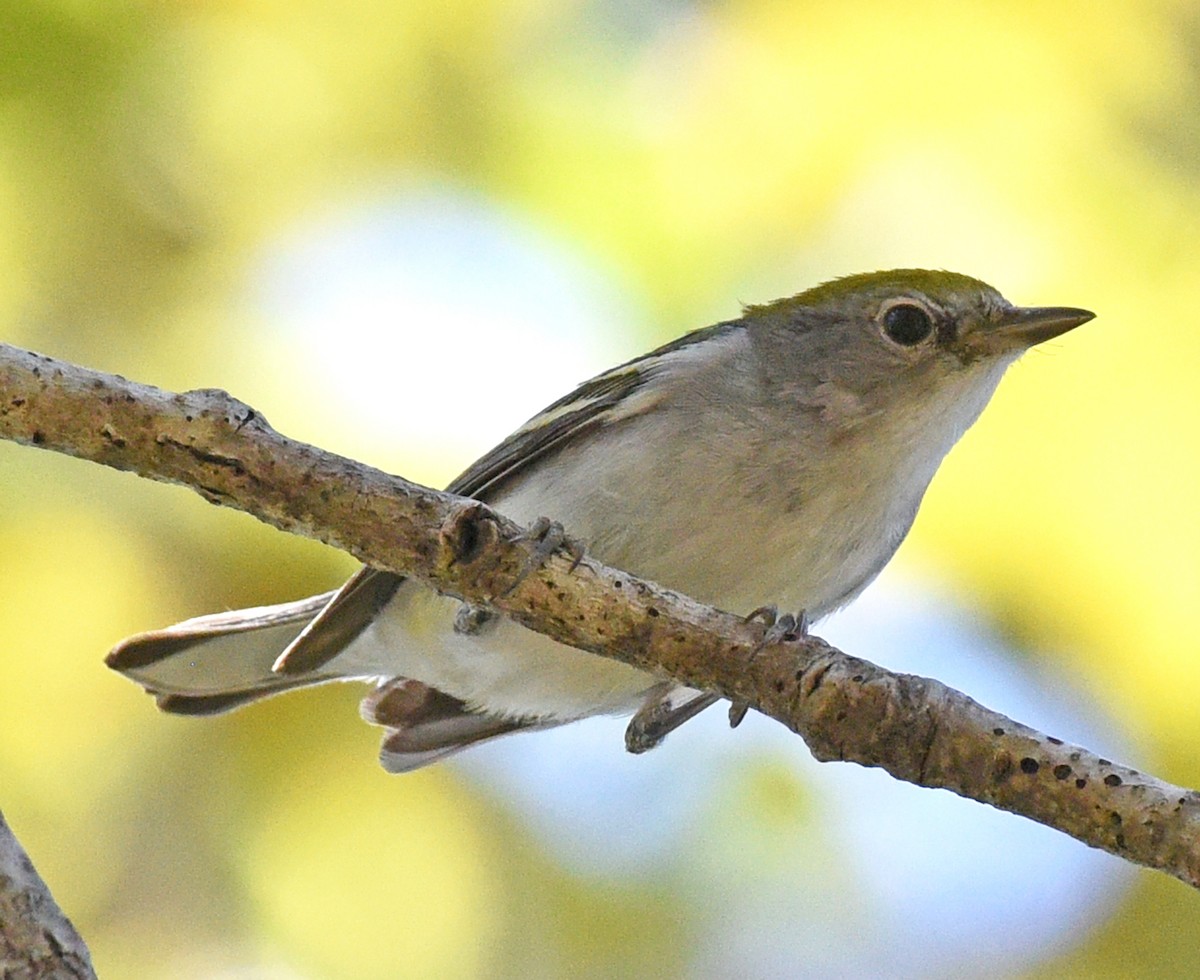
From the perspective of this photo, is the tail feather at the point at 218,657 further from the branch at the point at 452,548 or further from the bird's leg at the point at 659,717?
the branch at the point at 452,548

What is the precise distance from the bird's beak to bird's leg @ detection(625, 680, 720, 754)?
1290 mm

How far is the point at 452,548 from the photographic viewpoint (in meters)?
2.69

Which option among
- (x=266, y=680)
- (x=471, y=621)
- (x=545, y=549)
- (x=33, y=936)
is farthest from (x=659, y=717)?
(x=33, y=936)

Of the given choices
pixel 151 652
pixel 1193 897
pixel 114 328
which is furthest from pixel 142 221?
pixel 1193 897

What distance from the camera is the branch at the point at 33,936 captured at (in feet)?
6.88

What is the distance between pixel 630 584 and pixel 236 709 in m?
2.00

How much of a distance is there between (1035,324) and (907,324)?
35 cm

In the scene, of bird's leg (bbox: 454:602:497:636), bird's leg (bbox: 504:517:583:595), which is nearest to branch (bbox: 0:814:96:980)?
bird's leg (bbox: 504:517:583:595)

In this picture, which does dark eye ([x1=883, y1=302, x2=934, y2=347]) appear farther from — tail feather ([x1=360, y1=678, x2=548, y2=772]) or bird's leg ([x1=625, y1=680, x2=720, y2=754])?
tail feather ([x1=360, y1=678, x2=548, y2=772])

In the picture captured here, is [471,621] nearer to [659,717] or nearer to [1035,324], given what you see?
[659,717]

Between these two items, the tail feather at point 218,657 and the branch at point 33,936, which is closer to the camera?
the branch at point 33,936

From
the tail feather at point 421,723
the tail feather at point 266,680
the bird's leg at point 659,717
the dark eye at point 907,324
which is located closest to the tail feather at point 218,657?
the tail feather at point 266,680

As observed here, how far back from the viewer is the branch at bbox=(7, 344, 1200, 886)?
8.39ft

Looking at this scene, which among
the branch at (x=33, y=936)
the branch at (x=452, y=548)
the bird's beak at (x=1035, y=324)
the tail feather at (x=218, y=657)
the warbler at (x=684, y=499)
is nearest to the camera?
the branch at (x=33, y=936)
